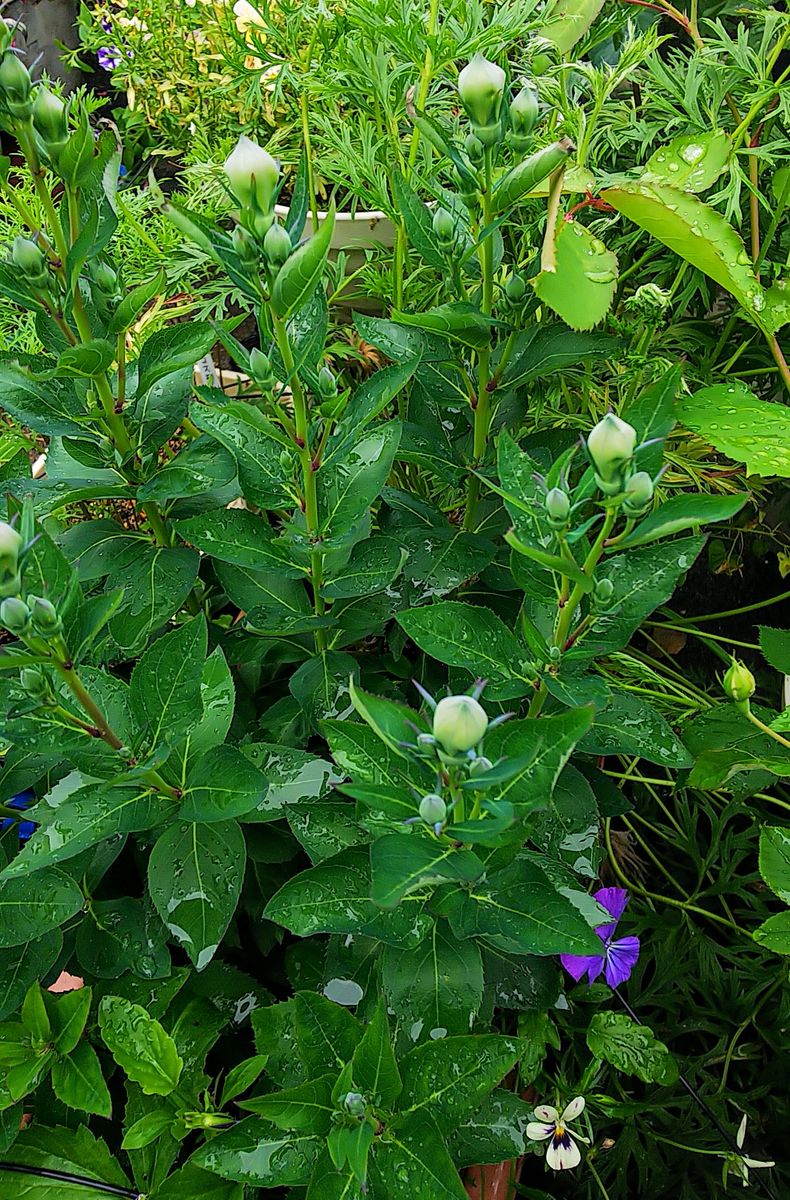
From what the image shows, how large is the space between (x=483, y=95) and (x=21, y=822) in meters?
0.49

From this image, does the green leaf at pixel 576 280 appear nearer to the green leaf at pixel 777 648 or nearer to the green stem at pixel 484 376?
the green stem at pixel 484 376

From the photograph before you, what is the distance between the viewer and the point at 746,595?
961mm

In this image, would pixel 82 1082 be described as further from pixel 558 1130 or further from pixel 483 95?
pixel 483 95

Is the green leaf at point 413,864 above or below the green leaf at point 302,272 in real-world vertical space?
below

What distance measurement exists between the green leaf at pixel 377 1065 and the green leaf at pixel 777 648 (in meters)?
0.32

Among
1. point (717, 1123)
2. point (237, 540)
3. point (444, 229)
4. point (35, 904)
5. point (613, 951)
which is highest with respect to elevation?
point (444, 229)

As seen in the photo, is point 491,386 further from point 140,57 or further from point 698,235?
point 140,57

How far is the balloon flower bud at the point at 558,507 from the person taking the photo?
1.15 feet

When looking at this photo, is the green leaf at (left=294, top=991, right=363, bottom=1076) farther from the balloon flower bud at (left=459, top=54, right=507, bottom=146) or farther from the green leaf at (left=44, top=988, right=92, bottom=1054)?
the balloon flower bud at (left=459, top=54, right=507, bottom=146)

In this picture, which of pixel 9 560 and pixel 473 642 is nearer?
pixel 9 560

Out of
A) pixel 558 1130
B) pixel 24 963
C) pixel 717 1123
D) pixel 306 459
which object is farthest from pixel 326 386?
pixel 717 1123

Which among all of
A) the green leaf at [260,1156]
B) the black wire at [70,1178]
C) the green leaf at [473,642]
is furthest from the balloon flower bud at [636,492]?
the black wire at [70,1178]

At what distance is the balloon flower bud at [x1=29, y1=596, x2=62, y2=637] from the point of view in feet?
1.15

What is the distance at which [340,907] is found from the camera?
42 centimetres
